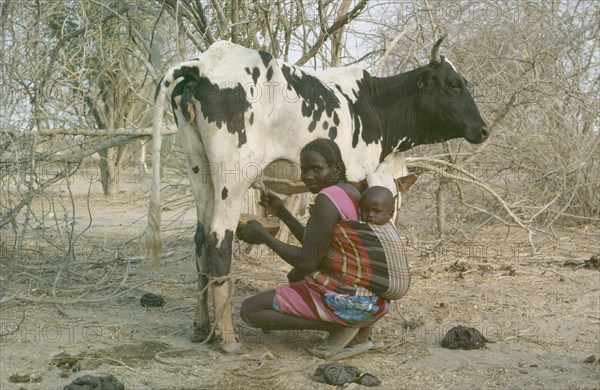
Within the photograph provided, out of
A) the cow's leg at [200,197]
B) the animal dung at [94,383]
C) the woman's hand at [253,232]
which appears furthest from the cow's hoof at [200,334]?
the animal dung at [94,383]

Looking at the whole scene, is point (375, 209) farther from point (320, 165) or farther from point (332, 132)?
point (332, 132)

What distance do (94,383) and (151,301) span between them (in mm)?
2179

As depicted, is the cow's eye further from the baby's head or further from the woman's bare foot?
the woman's bare foot

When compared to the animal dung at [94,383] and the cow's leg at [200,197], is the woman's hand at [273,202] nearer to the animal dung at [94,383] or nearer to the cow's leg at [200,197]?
the cow's leg at [200,197]

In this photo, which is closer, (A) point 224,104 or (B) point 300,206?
(A) point 224,104

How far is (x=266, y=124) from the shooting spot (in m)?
4.57

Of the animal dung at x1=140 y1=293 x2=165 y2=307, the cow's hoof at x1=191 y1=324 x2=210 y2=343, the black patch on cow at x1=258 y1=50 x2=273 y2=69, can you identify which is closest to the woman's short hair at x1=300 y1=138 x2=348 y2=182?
the black patch on cow at x1=258 y1=50 x2=273 y2=69

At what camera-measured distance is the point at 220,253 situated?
4.45 m

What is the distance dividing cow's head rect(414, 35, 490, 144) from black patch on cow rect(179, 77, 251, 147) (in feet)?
5.47

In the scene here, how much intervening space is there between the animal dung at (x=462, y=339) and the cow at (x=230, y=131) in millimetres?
1173

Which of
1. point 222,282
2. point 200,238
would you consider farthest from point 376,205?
point 200,238

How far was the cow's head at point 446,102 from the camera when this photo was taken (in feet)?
18.1

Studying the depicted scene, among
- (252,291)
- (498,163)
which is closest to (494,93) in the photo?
(498,163)

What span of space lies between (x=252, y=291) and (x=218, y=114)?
230 cm
